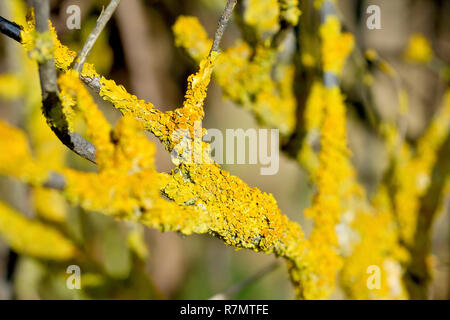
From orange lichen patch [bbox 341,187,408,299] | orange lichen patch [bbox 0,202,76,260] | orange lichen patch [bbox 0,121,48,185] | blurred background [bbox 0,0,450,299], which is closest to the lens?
orange lichen patch [bbox 0,121,48,185]

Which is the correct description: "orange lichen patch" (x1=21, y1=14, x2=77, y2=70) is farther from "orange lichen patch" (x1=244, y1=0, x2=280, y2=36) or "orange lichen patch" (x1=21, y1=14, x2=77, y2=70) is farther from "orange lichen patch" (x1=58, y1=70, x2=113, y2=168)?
"orange lichen patch" (x1=244, y1=0, x2=280, y2=36)

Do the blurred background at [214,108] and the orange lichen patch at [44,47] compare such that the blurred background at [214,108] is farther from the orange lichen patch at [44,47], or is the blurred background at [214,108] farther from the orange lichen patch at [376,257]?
the orange lichen patch at [44,47]

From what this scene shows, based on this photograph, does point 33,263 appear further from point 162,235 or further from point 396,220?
point 396,220

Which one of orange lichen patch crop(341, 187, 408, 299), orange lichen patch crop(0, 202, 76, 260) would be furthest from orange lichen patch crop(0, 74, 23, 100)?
orange lichen patch crop(341, 187, 408, 299)

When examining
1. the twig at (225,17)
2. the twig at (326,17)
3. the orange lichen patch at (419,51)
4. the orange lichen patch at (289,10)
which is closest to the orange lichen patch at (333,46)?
the twig at (326,17)

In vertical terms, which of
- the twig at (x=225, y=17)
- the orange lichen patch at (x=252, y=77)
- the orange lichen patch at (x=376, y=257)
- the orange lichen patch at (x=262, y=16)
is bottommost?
the orange lichen patch at (x=376, y=257)

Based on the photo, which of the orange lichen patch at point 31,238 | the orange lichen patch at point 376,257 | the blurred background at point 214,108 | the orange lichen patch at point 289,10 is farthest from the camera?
the blurred background at point 214,108

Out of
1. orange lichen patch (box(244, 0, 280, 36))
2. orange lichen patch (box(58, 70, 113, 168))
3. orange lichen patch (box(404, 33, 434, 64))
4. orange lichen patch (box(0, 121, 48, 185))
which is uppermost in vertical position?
orange lichen patch (box(404, 33, 434, 64))
